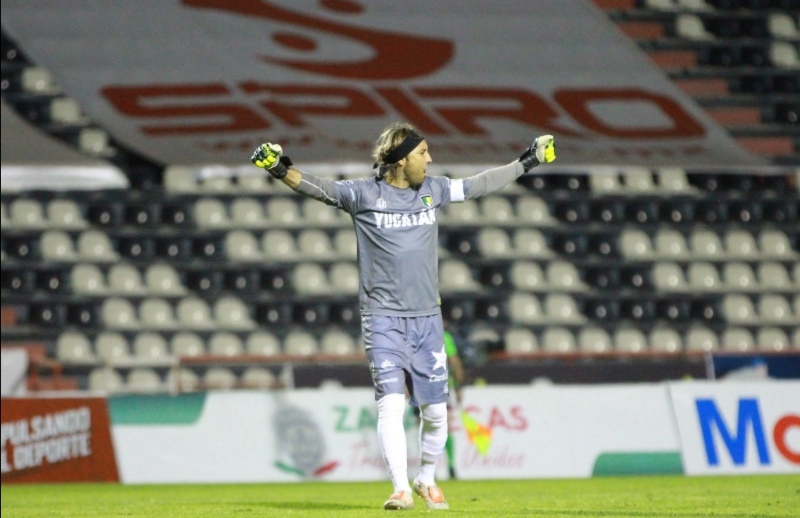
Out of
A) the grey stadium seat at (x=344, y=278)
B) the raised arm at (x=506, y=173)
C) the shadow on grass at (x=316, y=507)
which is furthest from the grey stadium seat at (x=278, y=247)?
the raised arm at (x=506, y=173)

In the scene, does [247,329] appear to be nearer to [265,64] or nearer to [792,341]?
[265,64]

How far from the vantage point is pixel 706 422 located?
12844 millimetres

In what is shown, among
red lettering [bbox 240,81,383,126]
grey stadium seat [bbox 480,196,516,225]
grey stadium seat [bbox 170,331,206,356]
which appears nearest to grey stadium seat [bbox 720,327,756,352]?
grey stadium seat [bbox 480,196,516,225]

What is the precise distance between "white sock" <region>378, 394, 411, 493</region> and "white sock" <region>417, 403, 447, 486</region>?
0.19 m

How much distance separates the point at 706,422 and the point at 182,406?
5240mm

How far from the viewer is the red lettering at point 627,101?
60.3 ft

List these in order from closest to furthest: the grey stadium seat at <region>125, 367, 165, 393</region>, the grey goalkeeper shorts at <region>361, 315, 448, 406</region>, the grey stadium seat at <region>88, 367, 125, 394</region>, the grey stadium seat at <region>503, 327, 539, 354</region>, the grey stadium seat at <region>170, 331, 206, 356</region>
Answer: the grey goalkeeper shorts at <region>361, 315, 448, 406</region>
the grey stadium seat at <region>88, 367, 125, 394</region>
the grey stadium seat at <region>125, 367, 165, 393</region>
the grey stadium seat at <region>170, 331, 206, 356</region>
the grey stadium seat at <region>503, 327, 539, 354</region>

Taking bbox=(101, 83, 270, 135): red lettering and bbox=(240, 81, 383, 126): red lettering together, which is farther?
bbox=(240, 81, 383, 126): red lettering

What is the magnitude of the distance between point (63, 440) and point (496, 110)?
26.9 ft

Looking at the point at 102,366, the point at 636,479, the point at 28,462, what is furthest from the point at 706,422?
the point at 102,366

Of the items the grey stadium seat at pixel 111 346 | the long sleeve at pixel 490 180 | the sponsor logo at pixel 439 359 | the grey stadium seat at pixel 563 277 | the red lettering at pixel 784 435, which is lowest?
the red lettering at pixel 784 435

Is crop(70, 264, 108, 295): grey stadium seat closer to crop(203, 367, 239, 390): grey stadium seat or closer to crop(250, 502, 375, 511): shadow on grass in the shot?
crop(203, 367, 239, 390): grey stadium seat

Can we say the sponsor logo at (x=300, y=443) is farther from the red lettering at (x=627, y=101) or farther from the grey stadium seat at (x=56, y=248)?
the red lettering at (x=627, y=101)

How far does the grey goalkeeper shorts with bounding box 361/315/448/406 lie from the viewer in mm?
6625
